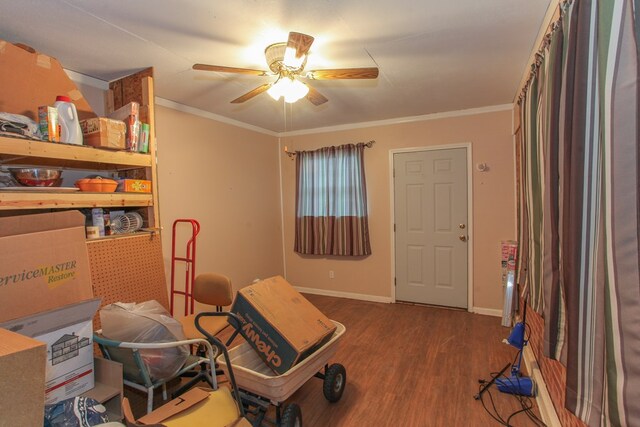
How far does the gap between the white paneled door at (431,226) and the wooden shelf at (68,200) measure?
304cm

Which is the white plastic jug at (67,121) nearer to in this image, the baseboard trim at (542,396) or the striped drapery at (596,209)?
the striped drapery at (596,209)

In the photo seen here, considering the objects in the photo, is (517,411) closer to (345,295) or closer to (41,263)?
(345,295)

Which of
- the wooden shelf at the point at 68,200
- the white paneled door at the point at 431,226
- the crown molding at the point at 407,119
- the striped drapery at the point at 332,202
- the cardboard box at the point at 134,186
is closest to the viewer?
the wooden shelf at the point at 68,200

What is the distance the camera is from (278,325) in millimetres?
1890

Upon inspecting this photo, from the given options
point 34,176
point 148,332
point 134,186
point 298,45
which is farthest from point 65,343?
point 298,45

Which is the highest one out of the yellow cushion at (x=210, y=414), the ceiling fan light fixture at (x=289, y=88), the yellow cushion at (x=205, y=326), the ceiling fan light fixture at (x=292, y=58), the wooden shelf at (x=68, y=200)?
the ceiling fan light fixture at (x=292, y=58)

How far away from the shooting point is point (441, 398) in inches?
91.2

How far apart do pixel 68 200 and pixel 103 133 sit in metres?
0.49

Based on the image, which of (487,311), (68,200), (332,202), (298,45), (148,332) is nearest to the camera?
(148,332)

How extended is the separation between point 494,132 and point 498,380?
8.76 ft

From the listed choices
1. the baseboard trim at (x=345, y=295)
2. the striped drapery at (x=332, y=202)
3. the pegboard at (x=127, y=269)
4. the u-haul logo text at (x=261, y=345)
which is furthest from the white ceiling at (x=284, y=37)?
the baseboard trim at (x=345, y=295)

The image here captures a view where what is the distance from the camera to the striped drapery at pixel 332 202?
4.48 meters

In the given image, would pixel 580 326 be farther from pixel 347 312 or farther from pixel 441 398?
pixel 347 312

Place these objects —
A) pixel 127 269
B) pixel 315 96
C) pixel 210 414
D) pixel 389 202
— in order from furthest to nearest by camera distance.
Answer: pixel 389 202 → pixel 315 96 → pixel 127 269 → pixel 210 414
